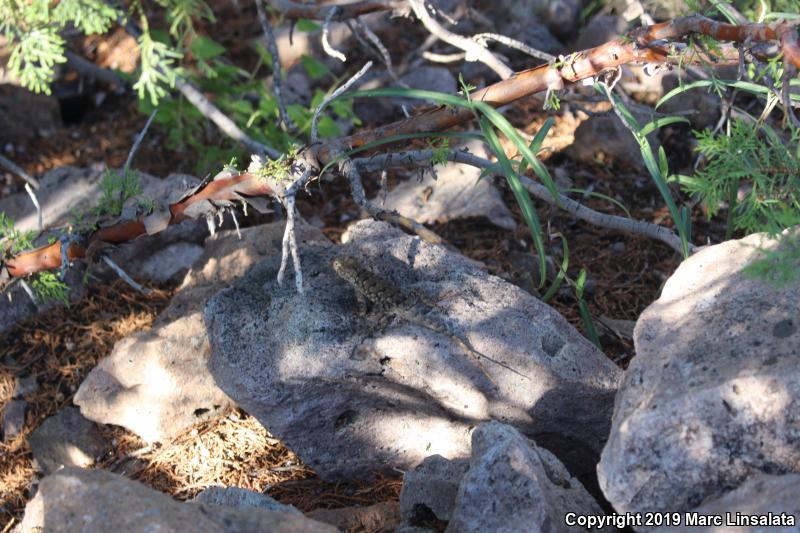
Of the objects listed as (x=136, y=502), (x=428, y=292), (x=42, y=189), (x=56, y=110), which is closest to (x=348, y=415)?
(x=428, y=292)

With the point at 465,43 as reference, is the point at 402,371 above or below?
below

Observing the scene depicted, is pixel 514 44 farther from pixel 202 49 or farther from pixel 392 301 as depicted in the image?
pixel 202 49

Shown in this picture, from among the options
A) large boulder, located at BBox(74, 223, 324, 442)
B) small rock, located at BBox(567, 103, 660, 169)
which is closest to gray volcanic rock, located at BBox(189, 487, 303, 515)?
large boulder, located at BBox(74, 223, 324, 442)

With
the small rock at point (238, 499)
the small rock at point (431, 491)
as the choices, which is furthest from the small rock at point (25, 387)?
the small rock at point (431, 491)

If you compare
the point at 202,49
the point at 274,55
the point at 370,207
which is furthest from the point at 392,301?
the point at 202,49

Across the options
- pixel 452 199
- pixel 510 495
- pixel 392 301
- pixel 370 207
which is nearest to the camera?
pixel 510 495

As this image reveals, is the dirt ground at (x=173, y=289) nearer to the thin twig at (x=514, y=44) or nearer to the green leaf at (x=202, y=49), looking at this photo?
the thin twig at (x=514, y=44)
